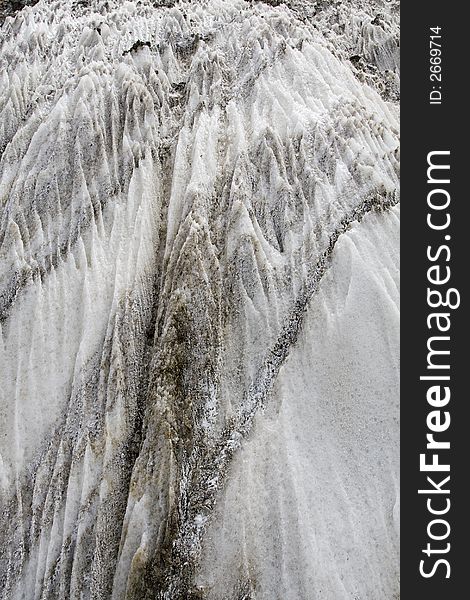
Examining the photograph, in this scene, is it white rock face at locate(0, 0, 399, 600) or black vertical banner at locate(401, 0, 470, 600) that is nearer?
black vertical banner at locate(401, 0, 470, 600)

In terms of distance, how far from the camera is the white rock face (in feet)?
24.9

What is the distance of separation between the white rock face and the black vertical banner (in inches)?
26.0

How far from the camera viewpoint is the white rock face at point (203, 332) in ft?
24.9

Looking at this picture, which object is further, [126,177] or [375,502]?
[126,177]

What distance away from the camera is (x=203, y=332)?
877cm

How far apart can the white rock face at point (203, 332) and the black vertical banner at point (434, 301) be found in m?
0.66

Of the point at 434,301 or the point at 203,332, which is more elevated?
the point at 434,301

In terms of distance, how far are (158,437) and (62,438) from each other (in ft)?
6.25

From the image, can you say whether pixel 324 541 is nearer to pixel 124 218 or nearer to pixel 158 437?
pixel 158 437

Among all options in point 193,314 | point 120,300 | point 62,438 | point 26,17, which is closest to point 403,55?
point 193,314

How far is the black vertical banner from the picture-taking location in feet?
22.0

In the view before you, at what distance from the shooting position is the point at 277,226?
9.58m

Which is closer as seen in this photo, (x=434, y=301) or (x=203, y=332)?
(x=434, y=301)

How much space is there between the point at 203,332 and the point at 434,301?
3.69 metres
